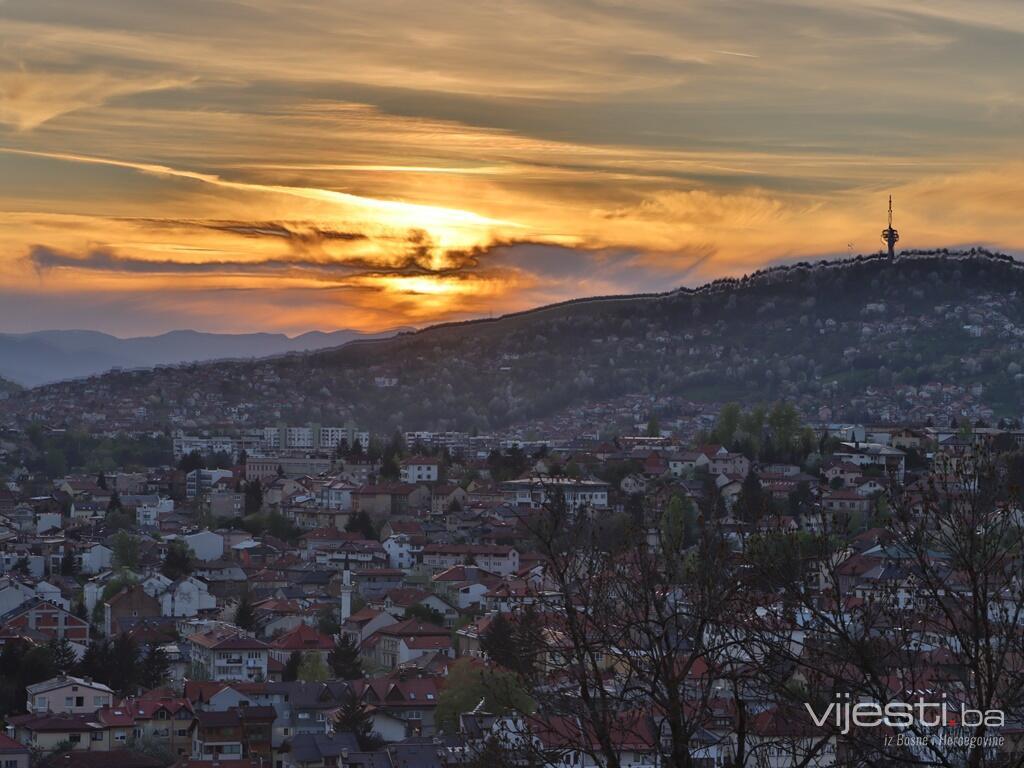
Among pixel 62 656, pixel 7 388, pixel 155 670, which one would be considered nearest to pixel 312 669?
pixel 155 670

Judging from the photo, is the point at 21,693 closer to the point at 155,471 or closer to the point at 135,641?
the point at 135,641

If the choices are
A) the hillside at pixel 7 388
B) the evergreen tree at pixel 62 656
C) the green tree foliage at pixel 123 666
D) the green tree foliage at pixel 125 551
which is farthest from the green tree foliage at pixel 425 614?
the hillside at pixel 7 388

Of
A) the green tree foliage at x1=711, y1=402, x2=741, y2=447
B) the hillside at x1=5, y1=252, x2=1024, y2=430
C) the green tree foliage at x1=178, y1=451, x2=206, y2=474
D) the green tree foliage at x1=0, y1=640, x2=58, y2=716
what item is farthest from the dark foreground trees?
the hillside at x1=5, y1=252, x2=1024, y2=430

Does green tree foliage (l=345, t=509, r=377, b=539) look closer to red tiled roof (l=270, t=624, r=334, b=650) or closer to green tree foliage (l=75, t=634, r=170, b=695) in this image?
red tiled roof (l=270, t=624, r=334, b=650)

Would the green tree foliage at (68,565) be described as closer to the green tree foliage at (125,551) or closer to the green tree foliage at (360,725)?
the green tree foliage at (125,551)

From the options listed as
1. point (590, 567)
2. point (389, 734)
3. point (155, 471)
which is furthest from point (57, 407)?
point (590, 567)
